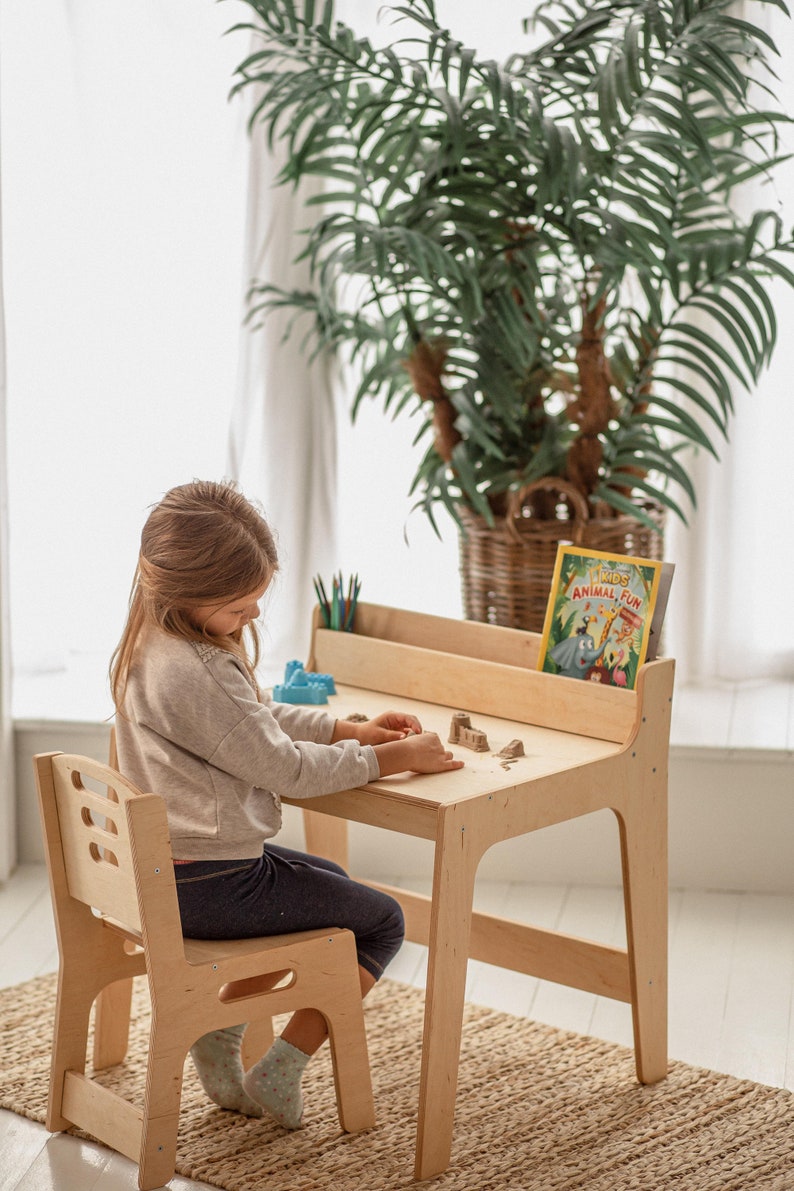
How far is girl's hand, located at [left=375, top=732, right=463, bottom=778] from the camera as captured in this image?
1.97 m

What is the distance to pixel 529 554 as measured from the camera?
301cm

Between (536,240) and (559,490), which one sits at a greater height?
(536,240)

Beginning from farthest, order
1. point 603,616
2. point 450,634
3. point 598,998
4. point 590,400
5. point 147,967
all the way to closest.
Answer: point 590,400, point 598,998, point 450,634, point 603,616, point 147,967

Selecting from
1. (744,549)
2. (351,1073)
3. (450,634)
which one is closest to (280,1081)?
(351,1073)

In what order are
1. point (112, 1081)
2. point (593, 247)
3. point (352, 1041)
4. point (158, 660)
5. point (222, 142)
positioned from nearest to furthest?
point (158, 660) → point (352, 1041) → point (112, 1081) → point (593, 247) → point (222, 142)

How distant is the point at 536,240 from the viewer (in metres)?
2.88

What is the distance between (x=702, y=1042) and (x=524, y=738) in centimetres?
64

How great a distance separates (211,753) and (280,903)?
235 mm

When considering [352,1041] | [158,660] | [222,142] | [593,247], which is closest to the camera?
[158,660]

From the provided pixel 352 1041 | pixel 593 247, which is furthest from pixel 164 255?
pixel 352 1041

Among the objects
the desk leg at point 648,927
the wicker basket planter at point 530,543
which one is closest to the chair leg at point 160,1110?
the desk leg at point 648,927

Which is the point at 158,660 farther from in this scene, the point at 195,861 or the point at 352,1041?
the point at 352,1041

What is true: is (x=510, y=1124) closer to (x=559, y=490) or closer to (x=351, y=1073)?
(x=351, y=1073)

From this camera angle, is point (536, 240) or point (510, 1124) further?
point (536, 240)
